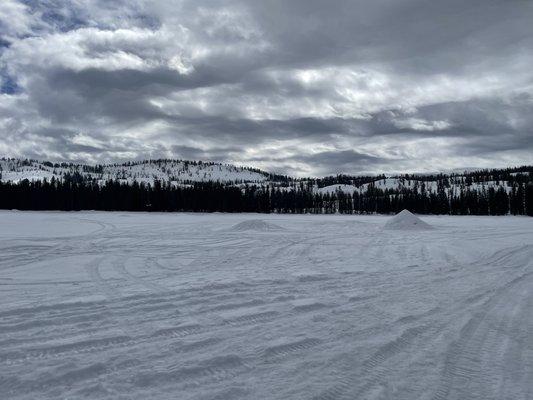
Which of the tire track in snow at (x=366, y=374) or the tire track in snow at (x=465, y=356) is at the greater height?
the tire track in snow at (x=366, y=374)

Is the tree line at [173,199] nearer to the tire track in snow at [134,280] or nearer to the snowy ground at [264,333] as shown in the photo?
the tire track in snow at [134,280]

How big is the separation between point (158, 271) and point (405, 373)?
9.12 meters

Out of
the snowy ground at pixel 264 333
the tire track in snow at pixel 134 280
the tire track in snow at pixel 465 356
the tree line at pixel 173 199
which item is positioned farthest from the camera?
the tree line at pixel 173 199

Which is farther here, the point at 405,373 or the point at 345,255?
the point at 345,255

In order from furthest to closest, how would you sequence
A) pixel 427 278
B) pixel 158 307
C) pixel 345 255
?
pixel 345 255 → pixel 427 278 → pixel 158 307

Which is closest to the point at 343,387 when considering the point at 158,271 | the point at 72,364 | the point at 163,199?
the point at 72,364

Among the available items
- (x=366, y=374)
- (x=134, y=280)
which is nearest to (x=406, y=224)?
(x=134, y=280)

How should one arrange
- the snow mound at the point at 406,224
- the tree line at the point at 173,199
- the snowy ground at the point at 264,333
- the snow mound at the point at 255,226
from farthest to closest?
the tree line at the point at 173,199, the snow mound at the point at 406,224, the snow mound at the point at 255,226, the snowy ground at the point at 264,333

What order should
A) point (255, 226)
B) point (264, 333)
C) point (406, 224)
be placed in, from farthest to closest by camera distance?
1. point (406, 224)
2. point (255, 226)
3. point (264, 333)

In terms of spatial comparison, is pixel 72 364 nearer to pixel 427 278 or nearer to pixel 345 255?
pixel 427 278

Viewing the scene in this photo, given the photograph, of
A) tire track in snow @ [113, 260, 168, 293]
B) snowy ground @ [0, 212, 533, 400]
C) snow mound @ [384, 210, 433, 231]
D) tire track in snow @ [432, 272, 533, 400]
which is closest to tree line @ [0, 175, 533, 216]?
snow mound @ [384, 210, 433, 231]

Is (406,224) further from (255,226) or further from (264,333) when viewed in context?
(264,333)

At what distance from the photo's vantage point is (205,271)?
491 inches

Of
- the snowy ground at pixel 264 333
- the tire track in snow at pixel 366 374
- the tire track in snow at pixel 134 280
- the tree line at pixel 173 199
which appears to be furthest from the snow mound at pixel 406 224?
the tree line at pixel 173 199
